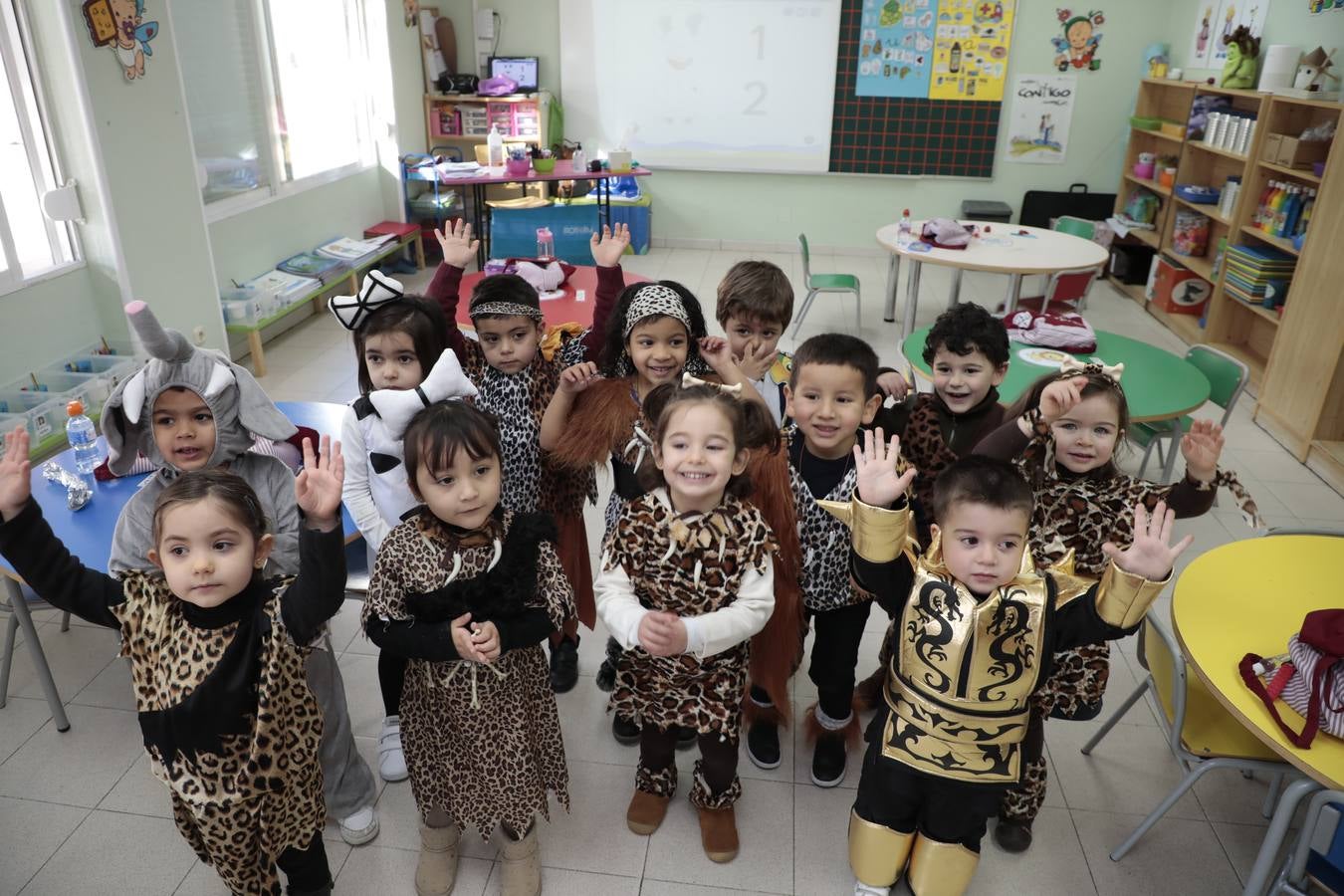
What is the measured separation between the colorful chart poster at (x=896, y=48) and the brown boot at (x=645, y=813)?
6849mm

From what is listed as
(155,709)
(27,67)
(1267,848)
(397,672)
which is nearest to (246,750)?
(155,709)

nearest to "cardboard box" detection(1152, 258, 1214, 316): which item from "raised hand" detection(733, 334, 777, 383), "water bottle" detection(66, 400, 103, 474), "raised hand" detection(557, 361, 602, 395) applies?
"raised hand" detection(733, 334, 777, 383)

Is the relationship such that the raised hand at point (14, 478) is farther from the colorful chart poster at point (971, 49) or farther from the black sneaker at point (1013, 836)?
the colorful chart poster at point (971, 49)

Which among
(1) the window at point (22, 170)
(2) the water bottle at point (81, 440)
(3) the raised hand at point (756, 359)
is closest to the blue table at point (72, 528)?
(2) the water bottle at point (81, 440)

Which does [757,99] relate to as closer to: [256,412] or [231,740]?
[256,412]

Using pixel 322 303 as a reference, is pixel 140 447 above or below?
above

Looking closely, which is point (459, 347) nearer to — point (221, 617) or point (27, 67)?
point (221, 617)

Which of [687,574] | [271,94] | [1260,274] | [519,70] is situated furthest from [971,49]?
[687,574]

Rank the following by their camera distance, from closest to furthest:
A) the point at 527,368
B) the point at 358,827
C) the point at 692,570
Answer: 1. the point at 692,570
2. the point at 358,827
3. the point at 527,368

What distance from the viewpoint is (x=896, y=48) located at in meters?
7.39

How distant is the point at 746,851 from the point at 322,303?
17.9 feet

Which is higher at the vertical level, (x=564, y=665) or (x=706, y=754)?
(x=706, y=754)

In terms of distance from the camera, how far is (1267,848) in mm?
1767

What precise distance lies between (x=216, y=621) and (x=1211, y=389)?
374 centimetres
